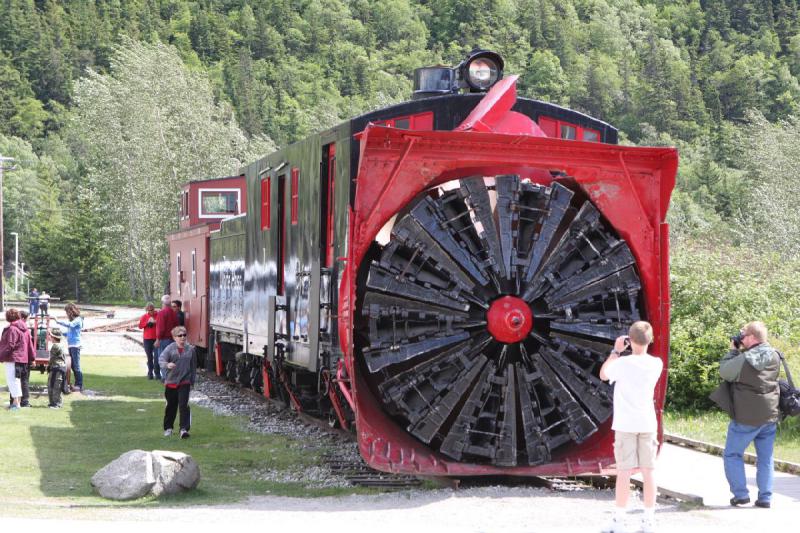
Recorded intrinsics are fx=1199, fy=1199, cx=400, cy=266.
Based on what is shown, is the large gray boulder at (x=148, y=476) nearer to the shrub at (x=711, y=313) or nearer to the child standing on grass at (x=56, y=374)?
the child standing on grass at (x=56, y=374)

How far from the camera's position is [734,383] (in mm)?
10172

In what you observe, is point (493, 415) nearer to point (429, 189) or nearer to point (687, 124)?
point (429, 189)

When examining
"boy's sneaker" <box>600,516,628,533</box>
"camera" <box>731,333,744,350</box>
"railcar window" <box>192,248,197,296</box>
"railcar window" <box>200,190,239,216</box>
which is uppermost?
"railcar window" <box>200,190,239,216</box>

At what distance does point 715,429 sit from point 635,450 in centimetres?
647

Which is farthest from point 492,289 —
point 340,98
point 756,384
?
point 340,98

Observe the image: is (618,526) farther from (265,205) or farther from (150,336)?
(150,336)

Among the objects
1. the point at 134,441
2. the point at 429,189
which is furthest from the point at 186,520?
the point at 134,441

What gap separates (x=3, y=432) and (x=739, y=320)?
→ 1025 centimetres

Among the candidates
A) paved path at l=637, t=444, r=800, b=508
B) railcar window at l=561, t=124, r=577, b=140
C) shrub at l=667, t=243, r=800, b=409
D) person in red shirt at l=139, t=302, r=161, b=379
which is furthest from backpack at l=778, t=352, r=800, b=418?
person in red shirt at l=139, t=302, r=161, b=379

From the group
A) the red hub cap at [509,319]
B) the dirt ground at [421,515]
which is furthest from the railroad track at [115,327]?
the red hub cap at [509,319]

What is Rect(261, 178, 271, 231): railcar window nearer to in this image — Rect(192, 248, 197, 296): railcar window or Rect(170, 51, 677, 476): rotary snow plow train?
Rect(170, 51, 677, 476): rotary snow plow train

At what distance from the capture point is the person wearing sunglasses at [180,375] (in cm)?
1481

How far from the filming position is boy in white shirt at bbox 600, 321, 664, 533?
873 centimetres

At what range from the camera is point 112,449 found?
556 inches
